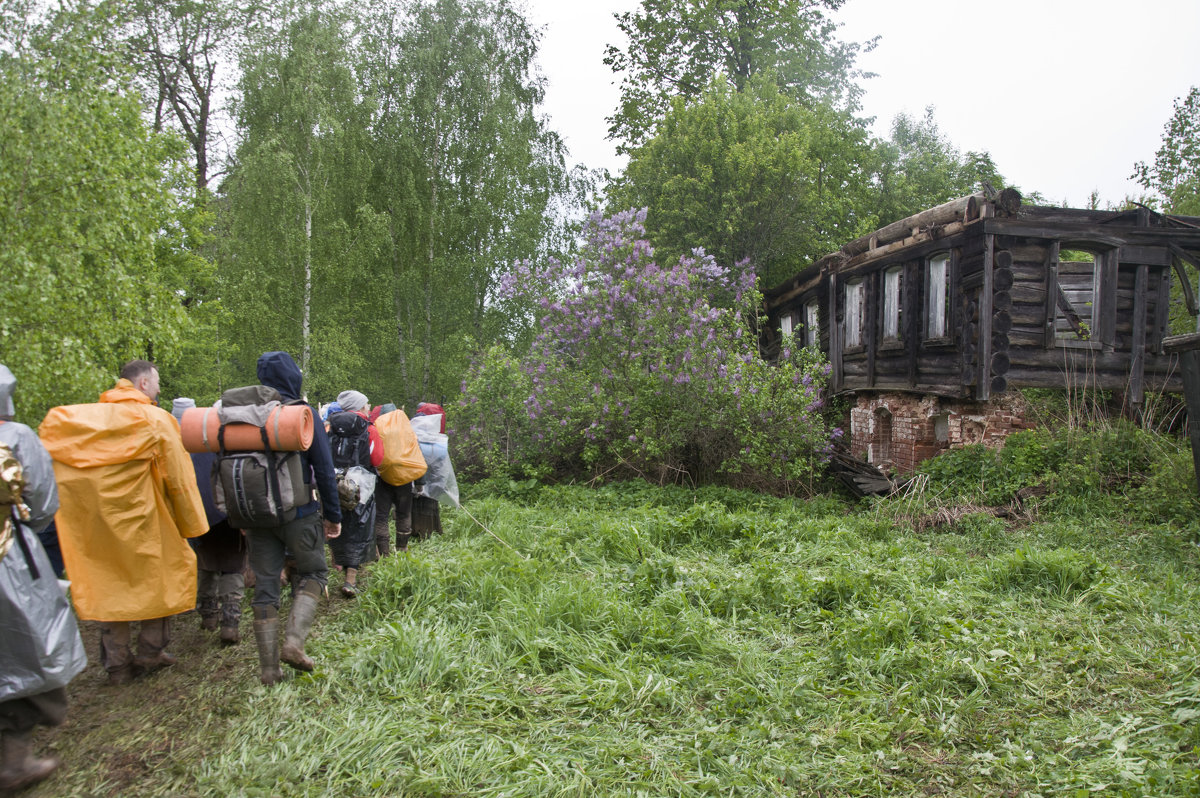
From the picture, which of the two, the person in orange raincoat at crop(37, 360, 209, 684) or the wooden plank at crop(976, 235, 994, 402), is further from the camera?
the wooden plank at crop(976, 235, 994, 402)

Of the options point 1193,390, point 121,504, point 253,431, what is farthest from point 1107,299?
point 121,504

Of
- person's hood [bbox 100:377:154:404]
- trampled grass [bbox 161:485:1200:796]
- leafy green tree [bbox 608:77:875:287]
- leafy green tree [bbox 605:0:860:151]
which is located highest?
leafy green tree [bbox 605:0:860:151]

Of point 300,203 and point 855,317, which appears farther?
point 300,203

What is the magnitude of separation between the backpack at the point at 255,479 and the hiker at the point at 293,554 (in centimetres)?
10

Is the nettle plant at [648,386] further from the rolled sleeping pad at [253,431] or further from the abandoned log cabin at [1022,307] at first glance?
the rolled sleeping pad at [253,431]

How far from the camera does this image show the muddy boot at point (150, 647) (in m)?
4.72

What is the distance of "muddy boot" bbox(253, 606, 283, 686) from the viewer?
4.36 m

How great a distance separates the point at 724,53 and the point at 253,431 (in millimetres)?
21584

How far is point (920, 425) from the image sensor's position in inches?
520

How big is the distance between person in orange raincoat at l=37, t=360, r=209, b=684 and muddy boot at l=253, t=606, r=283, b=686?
0.61 m

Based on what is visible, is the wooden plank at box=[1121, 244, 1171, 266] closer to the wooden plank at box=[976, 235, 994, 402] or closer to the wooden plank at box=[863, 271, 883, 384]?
the wooden plank at box=[976, 235, 994, 402]

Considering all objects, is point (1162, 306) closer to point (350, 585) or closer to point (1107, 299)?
point (1107, 299)

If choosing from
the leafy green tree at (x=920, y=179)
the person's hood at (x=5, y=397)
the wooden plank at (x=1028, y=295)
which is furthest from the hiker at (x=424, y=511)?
the leafy green tree at (x=920, y=179)

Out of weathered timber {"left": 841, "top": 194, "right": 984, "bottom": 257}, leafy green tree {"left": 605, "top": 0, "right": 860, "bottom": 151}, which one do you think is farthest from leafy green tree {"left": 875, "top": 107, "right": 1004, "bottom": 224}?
weathered timber {"left": 841, "top": 194, "right": 984, "bottom": 257}
